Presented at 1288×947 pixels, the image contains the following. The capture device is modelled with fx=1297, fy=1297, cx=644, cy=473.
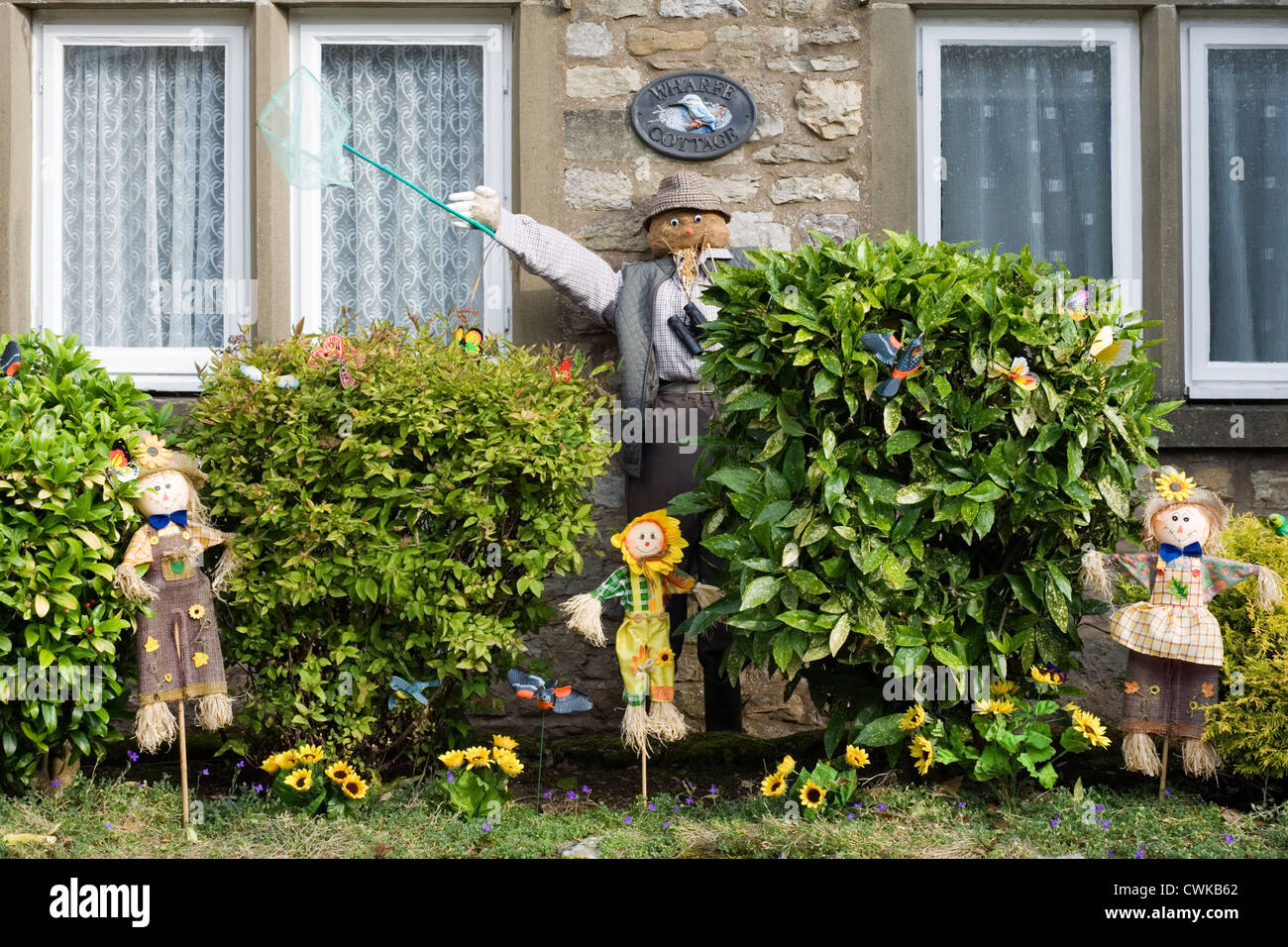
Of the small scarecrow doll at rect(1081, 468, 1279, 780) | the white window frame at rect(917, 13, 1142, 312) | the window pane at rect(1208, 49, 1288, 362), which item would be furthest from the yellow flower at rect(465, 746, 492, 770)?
the window pane at rect(1208, 49, 1288, 362)

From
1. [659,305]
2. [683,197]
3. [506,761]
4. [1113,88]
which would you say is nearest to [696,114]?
[683,197]

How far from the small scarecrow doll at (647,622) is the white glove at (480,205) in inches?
60.5

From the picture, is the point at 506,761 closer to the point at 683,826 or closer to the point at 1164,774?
the point at 683,826

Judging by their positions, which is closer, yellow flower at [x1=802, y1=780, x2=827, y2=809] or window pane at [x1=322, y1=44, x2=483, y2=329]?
yellow flower at [x1=802, y1=780, x2=827, y2=809]

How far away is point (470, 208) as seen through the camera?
5.27 metres

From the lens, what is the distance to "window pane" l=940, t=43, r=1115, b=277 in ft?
19.5

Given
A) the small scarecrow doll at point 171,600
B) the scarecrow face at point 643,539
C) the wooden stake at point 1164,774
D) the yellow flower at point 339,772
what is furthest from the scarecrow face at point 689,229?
the wooden stake at point 1164,774

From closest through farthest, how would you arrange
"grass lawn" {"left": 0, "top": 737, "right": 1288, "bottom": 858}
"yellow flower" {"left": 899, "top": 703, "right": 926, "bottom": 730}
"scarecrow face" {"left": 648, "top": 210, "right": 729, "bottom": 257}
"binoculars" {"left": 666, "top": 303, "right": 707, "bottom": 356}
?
"grass lawn" {"left": 0, "top": 737, "right": 1288, "bottom": 858} → "yellow flower" {"left": 899, "top": 703, "right": 926, "bottom": 730} → "binoculars" {"left": 666, "top": 303, "right": 707, "bottom": 356} → "scarecrow face" {"left": 648, "top": 210, "right": 729, "bottom": 257}

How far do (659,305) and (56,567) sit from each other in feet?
8.12

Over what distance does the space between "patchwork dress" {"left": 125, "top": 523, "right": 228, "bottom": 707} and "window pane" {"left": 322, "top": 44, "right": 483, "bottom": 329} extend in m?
1.73

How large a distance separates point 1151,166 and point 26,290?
16.7 feet

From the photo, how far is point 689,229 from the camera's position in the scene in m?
5.37

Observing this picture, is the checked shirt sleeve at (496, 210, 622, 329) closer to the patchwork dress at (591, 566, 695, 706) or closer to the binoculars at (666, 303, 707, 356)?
the binoculars at (666, 303, 707, 356)

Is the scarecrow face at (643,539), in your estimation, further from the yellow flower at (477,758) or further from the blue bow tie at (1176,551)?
the blue bow tie at (1176,551)
